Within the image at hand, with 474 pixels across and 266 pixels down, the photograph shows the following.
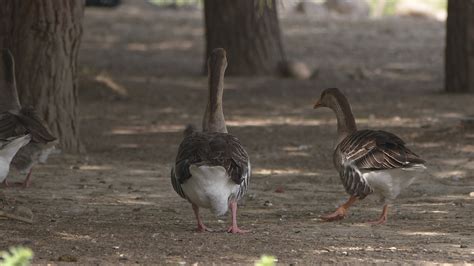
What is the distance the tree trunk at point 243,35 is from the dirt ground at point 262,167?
0.47 metres

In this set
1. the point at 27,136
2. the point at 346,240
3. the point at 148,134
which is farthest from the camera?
the point at 148,134

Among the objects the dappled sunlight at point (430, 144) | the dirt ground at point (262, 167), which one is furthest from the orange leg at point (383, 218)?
the dappled sunlight at point (430, 144)

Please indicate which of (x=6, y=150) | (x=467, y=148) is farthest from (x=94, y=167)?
(x=467, y=148)

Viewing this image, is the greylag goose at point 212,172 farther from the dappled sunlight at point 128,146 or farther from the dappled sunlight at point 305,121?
the dappled sunlight at point 305,121

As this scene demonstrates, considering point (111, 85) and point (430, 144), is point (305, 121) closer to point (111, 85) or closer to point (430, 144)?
point (430, 144)

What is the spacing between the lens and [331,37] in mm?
24828

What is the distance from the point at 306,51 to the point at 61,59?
12125mm

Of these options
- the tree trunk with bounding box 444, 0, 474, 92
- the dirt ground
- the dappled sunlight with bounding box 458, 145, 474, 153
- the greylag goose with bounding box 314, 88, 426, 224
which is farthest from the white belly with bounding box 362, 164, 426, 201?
the tree trunk with bounding box 444, 0, 474, 92

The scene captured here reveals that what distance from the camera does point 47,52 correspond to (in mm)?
11266

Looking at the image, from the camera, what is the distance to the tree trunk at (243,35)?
60.6 ft

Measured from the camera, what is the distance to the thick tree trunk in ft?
36.6

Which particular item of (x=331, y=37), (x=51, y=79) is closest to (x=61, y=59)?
(x=51, y=79)

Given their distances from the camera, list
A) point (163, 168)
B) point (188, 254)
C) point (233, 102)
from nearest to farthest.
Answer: point (188, 254)
point (163, 168)
point (233, 102)

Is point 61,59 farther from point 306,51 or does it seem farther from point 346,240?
point 306,51
